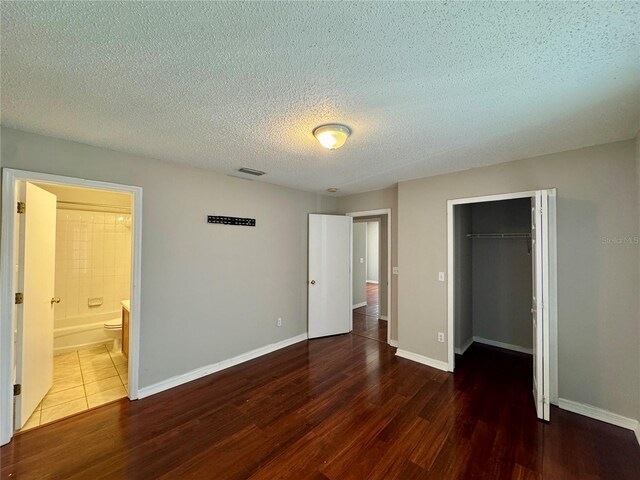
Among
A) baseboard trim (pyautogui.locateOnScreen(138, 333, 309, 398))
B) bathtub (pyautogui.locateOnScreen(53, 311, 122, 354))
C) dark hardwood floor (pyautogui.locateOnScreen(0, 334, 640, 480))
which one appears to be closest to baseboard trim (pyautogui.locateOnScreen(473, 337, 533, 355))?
dark hardwood floor (pyautogui.locateOnScreen(0, 334, 640, 480))

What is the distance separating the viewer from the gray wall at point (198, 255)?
7.83 ft

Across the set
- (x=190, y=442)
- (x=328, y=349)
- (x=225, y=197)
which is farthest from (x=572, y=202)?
(x=190, y=442)

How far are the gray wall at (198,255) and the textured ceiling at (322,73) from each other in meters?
0.29

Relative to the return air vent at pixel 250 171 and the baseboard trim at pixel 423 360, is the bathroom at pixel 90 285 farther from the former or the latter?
the baseboard trim at pixel 423 360

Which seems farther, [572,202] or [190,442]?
[572,202]

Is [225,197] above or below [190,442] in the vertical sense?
above

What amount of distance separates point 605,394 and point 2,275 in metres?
5.08

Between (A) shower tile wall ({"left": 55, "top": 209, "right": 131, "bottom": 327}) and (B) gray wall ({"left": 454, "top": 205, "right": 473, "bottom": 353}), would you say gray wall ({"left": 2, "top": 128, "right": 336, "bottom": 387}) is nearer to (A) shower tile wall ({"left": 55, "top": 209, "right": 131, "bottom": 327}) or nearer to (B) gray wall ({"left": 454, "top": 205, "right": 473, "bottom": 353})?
(A) shower tile wall ({"left": 55, "top": 209, "right": 131, "bottom": 327})

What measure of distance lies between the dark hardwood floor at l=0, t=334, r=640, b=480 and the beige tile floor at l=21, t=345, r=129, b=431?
195 mm

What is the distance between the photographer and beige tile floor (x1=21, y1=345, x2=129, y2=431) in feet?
7.72

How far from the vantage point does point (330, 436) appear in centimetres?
206

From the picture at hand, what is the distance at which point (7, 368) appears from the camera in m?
1.98

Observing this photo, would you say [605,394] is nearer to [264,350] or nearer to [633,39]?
[633,39]

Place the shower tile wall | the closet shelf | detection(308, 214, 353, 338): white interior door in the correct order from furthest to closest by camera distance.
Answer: detection(308, 214, 353, 338): white interior door
the shower tile wall
the closet shelf
